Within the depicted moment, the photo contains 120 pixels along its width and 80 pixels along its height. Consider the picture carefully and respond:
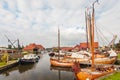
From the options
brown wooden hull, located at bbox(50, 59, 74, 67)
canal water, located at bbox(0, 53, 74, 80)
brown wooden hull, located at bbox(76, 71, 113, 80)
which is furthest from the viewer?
brown wooden hull, located at bbox(50, 59, 74, 67)

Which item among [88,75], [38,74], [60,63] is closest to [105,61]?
[60,63]

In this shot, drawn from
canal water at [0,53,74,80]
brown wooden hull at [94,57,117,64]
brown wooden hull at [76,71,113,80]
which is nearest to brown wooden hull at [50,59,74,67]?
canal water at [0,53,74,80]

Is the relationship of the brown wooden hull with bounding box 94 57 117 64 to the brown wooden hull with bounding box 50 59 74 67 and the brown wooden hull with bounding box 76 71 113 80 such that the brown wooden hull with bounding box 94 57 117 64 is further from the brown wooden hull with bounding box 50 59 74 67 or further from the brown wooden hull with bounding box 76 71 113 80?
the brown wooden hull with bounding box 76 71 113 80

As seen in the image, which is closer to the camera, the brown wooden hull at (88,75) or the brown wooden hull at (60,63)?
the brown wooden hull at (88,75)

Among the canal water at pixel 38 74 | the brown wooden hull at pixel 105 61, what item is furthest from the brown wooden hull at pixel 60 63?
the brown wooden hull at pixel 105 61

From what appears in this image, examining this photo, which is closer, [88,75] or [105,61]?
[88,75]

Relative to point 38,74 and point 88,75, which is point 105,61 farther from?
point 88,75

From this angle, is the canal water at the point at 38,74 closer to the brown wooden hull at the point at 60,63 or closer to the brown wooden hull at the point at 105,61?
the brown wooden hull at the point at 60,63

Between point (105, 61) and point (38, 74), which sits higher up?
point (105, 61)

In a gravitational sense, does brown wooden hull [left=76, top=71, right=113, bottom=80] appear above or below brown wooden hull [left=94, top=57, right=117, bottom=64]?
below

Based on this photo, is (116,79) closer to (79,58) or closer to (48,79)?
(48,79)

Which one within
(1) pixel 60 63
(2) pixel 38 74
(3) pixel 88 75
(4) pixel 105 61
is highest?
(4) pixel 105 61

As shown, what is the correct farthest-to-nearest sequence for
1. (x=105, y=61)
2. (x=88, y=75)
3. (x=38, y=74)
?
(x=105, y=61), (x=38, y=74), (x=88, y=75)

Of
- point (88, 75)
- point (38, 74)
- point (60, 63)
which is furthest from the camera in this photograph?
point (60, 63)
